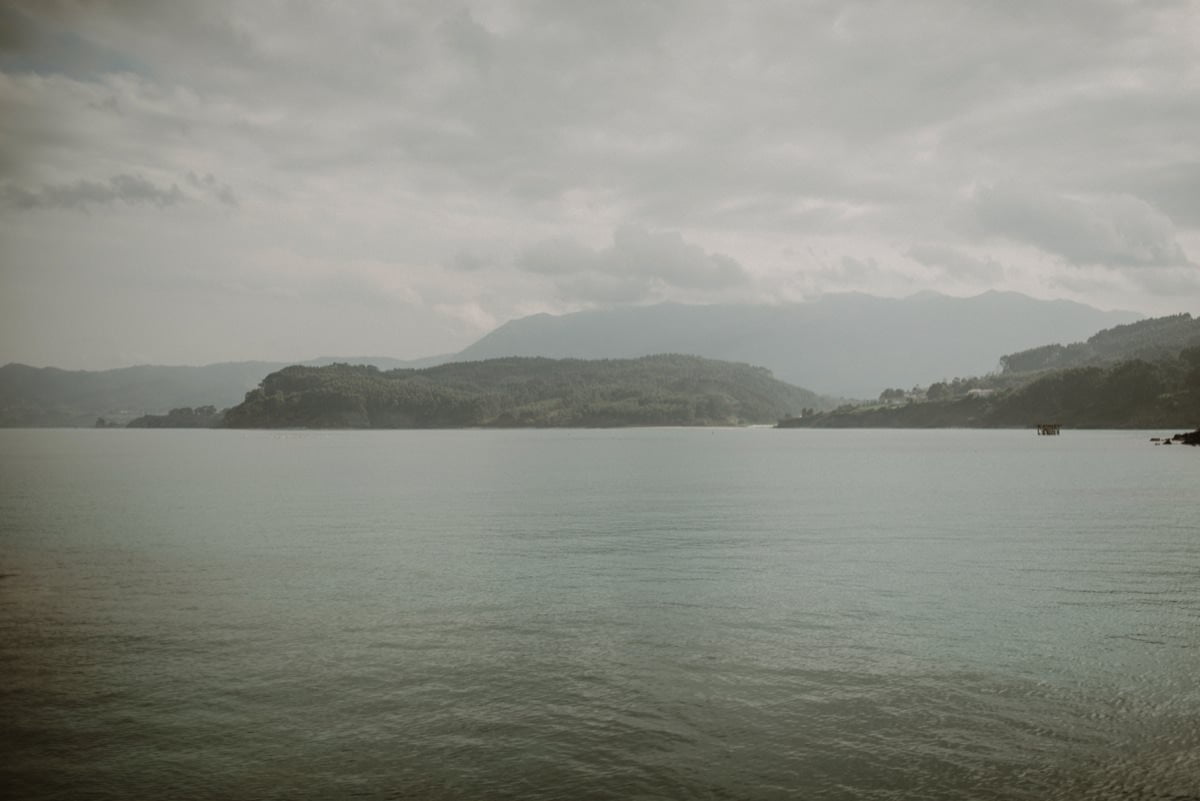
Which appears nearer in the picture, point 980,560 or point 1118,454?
point 980,560

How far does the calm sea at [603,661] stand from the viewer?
17.0 metres

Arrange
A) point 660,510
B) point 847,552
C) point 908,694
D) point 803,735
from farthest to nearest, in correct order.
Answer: point 660,510, point 847,552, point 908,694, point 803,735

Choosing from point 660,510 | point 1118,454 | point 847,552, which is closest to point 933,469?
point 1118,454

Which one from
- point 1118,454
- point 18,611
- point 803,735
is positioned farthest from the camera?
point 1118,454

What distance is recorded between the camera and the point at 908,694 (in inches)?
843

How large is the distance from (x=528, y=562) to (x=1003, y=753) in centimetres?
2785

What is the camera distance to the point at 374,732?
62.5 feet

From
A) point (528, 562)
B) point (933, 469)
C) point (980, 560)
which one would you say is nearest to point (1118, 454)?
point (933, 469)

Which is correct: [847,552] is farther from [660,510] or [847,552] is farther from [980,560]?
[660,510]

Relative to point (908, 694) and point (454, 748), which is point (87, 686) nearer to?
point (454, 748)

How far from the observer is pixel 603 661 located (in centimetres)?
2456

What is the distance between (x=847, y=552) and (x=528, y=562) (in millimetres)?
17138

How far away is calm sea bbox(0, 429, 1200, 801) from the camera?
17000 millimetres

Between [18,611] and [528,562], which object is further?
[528,562]
